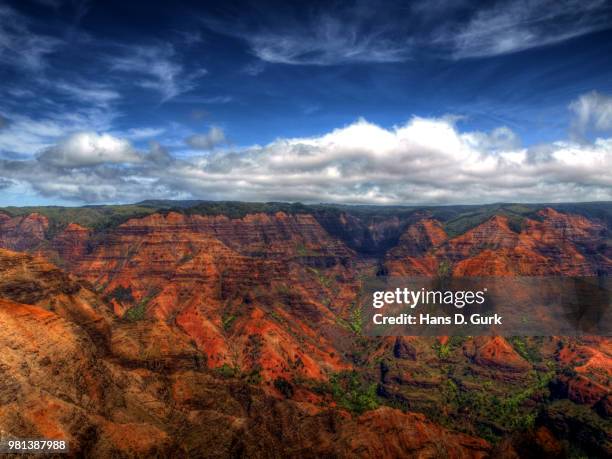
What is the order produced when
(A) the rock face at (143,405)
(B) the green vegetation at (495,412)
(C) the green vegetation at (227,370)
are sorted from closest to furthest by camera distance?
(A) the rock face at (143,405), (C) the green vegetation at (227,370), (B) the green vegetation at (495,412)

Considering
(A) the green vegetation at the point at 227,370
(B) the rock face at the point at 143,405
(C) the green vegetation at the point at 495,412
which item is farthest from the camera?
(C) the green vegetation at the point at 495,412

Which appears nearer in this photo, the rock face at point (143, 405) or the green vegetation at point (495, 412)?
the rock face at point (143, 405)

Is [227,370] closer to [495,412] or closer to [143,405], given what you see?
[143,405]

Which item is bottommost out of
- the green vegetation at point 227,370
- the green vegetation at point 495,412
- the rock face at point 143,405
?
the green vegetation at point 495,412

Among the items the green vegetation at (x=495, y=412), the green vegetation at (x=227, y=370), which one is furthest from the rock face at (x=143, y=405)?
the green vegetation at (x=495, y=412)

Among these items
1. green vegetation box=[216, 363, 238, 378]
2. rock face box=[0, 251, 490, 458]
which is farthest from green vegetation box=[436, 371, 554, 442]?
green vegetation box=[216, 363, 238, 378]

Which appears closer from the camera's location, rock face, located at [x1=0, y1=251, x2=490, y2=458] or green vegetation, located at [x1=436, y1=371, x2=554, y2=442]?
rock face, located at [x1=0, y1=251, x2=490, y2=458]

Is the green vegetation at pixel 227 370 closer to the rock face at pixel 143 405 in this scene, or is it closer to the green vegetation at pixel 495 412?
the rock face at pixel 143 405

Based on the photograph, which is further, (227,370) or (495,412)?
(495,412)

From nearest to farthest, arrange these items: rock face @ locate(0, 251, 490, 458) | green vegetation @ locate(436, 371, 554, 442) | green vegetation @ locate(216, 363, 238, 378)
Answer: rock face @ locate(0, 251, 490, 458) → green vegetation @ locate(216, 363, 238, 378) → green vegetation @ locate(436, 371, 554, 442)

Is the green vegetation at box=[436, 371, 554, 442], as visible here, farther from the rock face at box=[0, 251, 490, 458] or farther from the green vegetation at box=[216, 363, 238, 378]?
the green vegetation at box=[216, 363, 238, 378]

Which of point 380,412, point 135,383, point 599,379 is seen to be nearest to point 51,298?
point 135,383

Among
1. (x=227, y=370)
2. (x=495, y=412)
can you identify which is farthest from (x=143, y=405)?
(x=495, y=412)
